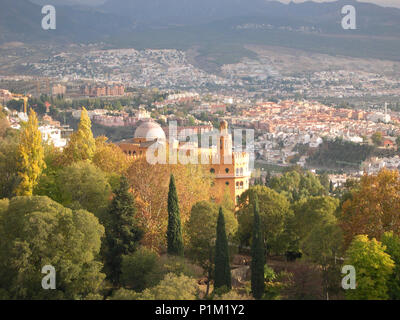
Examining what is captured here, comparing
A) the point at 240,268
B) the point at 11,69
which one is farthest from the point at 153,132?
the point at 11,69

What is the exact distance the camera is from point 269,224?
2841 centimetres

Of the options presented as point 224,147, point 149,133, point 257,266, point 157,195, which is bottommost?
point 257,266

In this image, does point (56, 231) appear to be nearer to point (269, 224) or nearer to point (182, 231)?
point (182, 231)

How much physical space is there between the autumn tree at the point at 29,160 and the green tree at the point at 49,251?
4.71m

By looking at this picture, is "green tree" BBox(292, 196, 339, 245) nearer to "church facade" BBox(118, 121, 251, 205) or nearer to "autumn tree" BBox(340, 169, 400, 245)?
"autumn tree" BBox(340, 169, 400, 245)

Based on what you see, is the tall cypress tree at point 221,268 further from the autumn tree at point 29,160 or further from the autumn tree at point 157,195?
the autumn tree at point 29,160

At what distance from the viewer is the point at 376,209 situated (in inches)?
914

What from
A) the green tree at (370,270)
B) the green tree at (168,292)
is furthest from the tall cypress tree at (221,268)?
the green tree at (370,270)

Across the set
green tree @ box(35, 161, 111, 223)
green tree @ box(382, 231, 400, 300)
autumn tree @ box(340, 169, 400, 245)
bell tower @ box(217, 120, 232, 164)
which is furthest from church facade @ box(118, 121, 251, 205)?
green tree @ box(382, 231, 400, 300)

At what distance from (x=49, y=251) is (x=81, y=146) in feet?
33.9

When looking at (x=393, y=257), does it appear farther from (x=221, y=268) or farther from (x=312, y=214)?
(x=312, y=214)

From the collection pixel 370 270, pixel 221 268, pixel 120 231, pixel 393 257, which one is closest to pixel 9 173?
pixel 120 231
